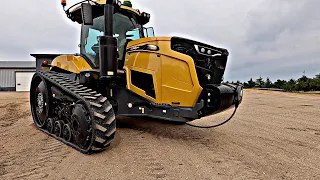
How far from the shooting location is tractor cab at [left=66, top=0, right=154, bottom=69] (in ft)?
17.6

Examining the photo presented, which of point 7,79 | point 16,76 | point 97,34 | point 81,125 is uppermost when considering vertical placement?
Answer: point 16,76

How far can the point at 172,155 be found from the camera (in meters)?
4.12

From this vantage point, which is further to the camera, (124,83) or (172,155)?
Answer: (124,83)

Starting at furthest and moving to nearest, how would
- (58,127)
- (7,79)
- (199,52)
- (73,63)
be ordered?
(7,79) < (73,63) < (58,127) < (199,52)

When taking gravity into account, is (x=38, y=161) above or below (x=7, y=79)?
below

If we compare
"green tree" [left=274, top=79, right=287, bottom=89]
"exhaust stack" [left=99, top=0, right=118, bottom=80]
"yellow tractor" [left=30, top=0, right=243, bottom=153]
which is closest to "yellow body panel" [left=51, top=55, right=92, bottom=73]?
"yellow tractor" [left=30, top=0, right=243, bottom=153]

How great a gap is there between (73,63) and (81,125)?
179 centimetres

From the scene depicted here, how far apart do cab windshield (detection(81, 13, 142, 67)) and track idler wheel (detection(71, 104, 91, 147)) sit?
1.26 metres

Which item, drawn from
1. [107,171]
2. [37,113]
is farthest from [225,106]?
[37,113]

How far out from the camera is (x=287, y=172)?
135 inches

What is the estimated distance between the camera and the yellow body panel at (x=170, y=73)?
4.32 meters

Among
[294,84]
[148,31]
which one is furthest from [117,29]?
[294,84]

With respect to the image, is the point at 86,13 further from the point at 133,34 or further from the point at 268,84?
the point at 268,84

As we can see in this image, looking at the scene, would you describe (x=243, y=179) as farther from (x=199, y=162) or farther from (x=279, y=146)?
(x=279, y=146)
